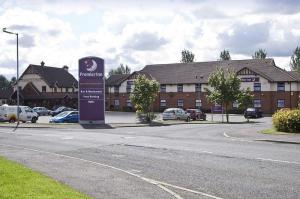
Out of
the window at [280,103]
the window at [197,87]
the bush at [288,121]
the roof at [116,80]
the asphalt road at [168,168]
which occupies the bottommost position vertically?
the asphalt road at [168,168]

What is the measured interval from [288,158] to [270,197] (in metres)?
6.95

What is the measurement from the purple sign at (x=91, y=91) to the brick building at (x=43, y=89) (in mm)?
49667

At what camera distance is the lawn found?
9.59 metres

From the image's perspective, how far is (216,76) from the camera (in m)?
59.8

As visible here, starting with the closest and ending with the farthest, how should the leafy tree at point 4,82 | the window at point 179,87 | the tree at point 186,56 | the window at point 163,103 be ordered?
the window at point 179,87
the window at point 163,103
the tree at point 186,56
the leafy tree at point 4,82

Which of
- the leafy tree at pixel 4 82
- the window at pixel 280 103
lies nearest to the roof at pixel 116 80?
the window at pixel 280 103

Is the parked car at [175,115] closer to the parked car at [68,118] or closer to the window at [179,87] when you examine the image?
the parked car at [68,118]

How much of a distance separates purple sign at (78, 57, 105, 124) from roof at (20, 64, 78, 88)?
174 ft

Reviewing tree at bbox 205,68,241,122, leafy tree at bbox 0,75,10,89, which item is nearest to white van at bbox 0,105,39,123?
tree at bbox 205,68,241,122

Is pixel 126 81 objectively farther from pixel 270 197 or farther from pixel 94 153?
pixel 270 197

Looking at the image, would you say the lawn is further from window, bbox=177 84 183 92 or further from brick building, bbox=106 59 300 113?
window, bbox=177 84 183 92

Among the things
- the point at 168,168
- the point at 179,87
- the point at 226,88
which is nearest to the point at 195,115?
the point at 226,88

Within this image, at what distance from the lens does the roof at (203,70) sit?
76831 millimetres

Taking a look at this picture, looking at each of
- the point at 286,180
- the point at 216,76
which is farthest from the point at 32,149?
the point at 216,76
